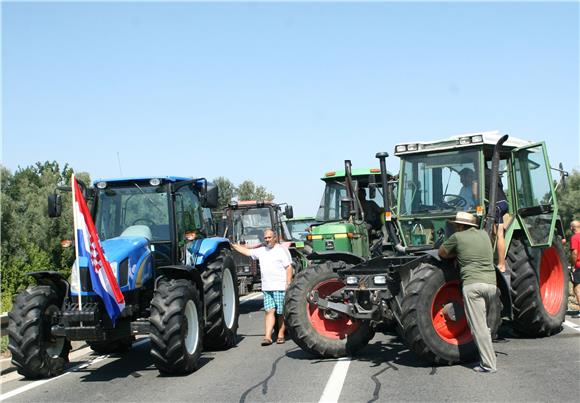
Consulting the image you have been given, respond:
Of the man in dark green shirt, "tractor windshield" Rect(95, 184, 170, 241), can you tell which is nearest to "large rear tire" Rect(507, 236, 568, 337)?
the man in dark green shirt

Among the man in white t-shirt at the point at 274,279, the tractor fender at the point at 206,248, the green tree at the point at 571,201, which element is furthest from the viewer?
the green tree at the point at 571,201

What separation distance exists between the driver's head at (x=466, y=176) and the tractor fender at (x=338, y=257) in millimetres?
1954

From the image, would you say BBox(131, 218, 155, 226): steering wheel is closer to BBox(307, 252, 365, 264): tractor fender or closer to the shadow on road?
the shadow on road

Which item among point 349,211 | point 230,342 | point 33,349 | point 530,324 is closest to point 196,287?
point 230,342

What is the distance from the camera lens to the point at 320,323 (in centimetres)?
1014

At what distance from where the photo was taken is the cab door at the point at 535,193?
1145 centimetres

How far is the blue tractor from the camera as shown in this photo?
355 inches

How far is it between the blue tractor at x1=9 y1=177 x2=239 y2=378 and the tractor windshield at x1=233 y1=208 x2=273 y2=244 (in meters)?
7.83

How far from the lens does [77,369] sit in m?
10.0

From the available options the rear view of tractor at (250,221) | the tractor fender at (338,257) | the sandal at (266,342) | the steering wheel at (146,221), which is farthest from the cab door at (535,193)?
the rear view of tractor at (250,221)

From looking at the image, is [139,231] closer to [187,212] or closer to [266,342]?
[187,212]

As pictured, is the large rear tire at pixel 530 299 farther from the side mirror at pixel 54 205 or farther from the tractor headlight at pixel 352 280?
the side mirror at pixel 54 205

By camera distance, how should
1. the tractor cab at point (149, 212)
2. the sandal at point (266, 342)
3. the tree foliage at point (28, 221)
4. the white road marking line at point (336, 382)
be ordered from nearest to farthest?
the white road marking line at point (336, 382) → the tractor cab at point (149, 212) → the sandal at point (266, 342) → the tree foliage at point (28, 221)

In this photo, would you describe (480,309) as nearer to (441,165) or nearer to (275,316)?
(441,165)
